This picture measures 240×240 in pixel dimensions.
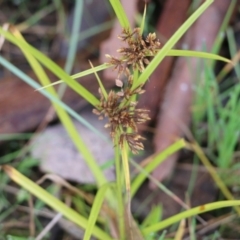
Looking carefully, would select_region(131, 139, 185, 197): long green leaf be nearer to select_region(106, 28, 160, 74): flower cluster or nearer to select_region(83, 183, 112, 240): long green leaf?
select_region(83, 183, 112, 240): long green leaf

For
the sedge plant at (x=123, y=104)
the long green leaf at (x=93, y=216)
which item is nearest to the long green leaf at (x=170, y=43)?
the sedge plant at (x=123, y=104)

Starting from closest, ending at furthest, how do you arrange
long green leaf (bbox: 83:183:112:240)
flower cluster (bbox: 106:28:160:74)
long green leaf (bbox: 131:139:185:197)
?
flower cluster (bbox: 106:28:160:74), long green leaf (bbox: 83:183:112:240), long green leaf (bbox: 131:139:185:197)

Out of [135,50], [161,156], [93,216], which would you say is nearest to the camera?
[135,50]

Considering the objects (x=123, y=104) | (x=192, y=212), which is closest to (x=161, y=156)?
(x=192, y=212)

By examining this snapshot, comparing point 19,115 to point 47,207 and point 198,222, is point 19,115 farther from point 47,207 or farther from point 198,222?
point 198,222

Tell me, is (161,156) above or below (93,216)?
above

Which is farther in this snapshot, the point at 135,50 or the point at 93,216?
the point at 93,216

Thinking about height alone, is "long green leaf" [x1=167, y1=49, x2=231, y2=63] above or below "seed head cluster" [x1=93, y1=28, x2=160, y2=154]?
above

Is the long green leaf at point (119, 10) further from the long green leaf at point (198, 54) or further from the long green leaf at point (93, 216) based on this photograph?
the long green leaf at point (93, 216)

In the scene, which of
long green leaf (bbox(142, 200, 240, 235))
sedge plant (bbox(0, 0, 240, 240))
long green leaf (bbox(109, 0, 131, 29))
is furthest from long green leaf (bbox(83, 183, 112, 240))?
long green leaf (bbox(109, 0, 131, 29))

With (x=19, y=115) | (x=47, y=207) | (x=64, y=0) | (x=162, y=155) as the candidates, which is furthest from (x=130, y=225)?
(x=64, y=0)

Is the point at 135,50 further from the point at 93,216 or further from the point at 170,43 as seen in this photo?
the point at 93,216

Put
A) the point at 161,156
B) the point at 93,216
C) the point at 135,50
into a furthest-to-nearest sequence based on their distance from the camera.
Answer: the point at 161,156 → the point at 93,216 → the point at 135,50
